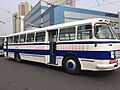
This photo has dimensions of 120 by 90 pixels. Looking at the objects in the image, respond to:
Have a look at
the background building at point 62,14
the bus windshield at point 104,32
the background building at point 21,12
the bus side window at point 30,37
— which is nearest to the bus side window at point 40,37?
the bus side window at point 30,37

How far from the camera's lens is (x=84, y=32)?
26.8 ft

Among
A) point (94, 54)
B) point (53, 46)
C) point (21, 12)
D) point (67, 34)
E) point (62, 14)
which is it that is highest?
point (62, 14)

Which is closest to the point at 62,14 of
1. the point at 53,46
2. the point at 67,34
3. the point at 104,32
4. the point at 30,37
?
the point at 30,37

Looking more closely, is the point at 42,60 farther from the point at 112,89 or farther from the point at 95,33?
the point at 112,89

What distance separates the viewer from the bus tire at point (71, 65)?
8.49m

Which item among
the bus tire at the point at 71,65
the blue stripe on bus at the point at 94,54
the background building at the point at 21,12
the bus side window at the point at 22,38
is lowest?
the bus tire at the point at 71,65

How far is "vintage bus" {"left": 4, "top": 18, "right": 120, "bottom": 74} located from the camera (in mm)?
7414

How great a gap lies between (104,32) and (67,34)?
6.58 feet

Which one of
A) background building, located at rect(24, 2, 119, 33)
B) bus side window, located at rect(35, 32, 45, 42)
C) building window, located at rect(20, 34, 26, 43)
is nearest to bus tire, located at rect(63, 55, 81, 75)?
bus side window, located at rect(35, 32, 45, 42)

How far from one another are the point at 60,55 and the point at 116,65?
9.79 feet

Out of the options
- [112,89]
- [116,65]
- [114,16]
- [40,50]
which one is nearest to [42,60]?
[40,50]

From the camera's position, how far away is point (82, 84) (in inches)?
271

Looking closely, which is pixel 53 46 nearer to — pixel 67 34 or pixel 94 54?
pixel 67 34

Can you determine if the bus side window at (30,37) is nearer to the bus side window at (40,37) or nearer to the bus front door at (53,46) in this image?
the bus side window at (40,37)
